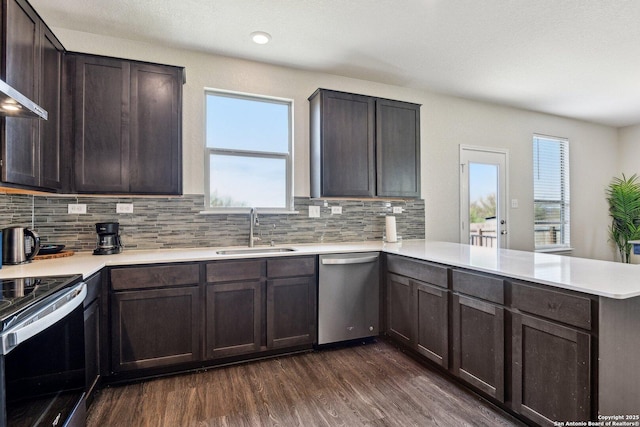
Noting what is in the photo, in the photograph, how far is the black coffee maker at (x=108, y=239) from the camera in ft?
8.27

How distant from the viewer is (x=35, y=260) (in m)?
2.25

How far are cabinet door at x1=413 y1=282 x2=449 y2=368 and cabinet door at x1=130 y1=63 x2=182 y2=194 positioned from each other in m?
2.14

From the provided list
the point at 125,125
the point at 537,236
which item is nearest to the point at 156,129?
the point at 125,125

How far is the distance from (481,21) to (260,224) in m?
2.56

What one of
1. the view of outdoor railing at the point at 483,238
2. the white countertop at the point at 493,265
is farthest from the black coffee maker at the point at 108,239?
the view of outdoor railing at the point at 483,238

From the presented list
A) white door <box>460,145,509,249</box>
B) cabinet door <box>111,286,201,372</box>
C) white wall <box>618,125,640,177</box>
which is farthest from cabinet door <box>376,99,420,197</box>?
white wall <box>618,125,640,177</box>

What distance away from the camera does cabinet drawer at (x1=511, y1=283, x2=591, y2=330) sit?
1.48 metres

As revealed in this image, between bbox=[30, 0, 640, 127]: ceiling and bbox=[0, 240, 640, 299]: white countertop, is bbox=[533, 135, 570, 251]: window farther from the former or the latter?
bbox=[0, 240, 640, 299]: white countertop

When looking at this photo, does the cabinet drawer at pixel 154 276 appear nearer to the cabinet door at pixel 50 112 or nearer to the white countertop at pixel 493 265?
the white countertop at pixel 493 265

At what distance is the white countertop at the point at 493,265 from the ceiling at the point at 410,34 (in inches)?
72.3

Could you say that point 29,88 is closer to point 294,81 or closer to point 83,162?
point 83,162

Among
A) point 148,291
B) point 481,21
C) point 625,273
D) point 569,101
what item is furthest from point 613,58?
point 148,291

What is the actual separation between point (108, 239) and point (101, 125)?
891 millimetres

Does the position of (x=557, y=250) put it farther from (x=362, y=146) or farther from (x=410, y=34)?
(x=410, y=34)
